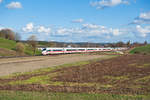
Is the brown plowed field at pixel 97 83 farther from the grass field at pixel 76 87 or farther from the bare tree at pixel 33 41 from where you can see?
the bare tree at pixel 33 41

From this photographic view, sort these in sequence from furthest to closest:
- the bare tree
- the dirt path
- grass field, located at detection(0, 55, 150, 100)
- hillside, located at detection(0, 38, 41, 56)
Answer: the bare tree → hillside, located at detection(0, 38, 41, 56) → the dirt path → grass field, located at detection(0, 55, 150, 100)

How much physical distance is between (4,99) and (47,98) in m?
2.45

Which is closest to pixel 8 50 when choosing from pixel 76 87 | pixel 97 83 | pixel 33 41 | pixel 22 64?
pixel 33 41

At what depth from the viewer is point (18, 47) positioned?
97.8 m

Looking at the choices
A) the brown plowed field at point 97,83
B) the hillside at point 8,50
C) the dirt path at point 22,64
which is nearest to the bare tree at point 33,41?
the hillside at point 8,50

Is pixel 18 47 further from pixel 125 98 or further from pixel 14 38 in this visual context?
pixel 125 98

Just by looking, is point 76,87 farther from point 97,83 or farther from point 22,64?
point 22,64

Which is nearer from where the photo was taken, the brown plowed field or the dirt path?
the brown plowed field

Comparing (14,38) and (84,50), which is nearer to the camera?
(84,50)

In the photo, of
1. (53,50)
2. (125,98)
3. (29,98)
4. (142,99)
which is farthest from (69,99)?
(53,50)

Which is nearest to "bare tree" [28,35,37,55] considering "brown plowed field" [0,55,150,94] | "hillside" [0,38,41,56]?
"hillside" [0,38,41,56]

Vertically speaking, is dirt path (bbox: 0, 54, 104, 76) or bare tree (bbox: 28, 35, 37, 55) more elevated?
bare tree (bbox: 28, 35, 37, 55)

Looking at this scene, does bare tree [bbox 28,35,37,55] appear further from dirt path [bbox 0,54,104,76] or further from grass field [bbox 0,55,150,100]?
grass field [bbox 0,55,150,100]

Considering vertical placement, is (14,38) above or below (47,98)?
above
